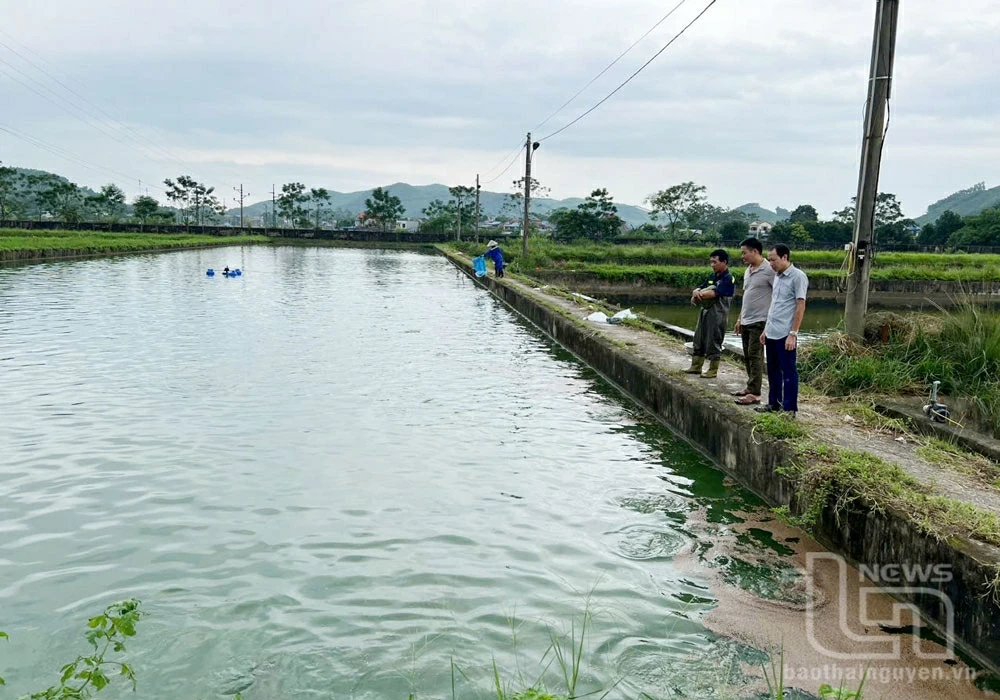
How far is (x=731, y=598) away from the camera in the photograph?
4.63 metres

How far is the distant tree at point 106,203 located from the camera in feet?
245

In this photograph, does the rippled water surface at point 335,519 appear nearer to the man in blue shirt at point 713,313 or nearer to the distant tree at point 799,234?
the man in blue shirt at point 713,313

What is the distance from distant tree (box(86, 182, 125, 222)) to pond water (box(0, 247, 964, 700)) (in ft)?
233

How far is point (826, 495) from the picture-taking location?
17.4 feet

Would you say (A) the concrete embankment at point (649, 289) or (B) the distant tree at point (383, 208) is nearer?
(A) the concrete embankment at point (649, 289)

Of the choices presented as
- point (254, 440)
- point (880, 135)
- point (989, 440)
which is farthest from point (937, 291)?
point (254, 440)

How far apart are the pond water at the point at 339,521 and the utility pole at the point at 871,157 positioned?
106 inches

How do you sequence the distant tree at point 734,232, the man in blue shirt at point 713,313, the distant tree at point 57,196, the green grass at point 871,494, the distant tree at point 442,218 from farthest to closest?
the distant tree at point 442,218
the distant tree at point 57,196
the distant tree at point 734,232
the man in blue shirt at point 713,313
the green grass at point 871,494

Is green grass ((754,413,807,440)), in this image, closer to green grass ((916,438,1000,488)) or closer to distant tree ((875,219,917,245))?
green grass ((916,438,1000,488))

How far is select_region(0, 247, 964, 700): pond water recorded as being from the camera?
12.9 ft

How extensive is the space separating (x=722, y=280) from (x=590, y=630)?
17.1ft

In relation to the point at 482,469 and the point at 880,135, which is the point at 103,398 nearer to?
the point at 482,469

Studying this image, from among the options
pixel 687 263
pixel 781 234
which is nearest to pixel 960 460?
pixel 687 263

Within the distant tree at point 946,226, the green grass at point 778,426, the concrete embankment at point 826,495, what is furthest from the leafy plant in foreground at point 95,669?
the distant tree at point 946,226
